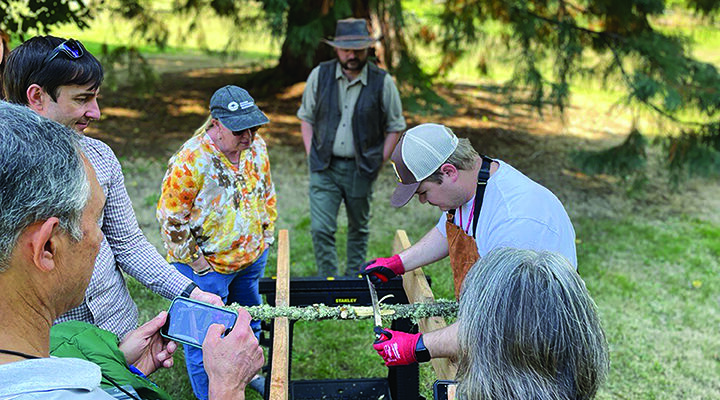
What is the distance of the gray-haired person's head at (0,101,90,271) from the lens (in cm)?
109

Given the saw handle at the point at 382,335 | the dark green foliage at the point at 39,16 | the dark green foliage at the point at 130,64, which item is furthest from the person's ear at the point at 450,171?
the dark green foliage at the point at 130,64

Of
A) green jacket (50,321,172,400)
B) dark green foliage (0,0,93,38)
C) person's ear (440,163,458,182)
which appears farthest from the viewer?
dark green foliage (0,0,93,38)

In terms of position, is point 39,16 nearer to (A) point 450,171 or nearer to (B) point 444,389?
(A) point 450,171

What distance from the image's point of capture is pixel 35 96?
6.90 feet

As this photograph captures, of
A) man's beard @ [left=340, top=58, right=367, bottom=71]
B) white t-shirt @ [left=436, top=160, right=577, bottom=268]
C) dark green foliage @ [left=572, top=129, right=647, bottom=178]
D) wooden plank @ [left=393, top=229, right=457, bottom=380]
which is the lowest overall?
dark green foliage @ [left=572, top=129, right=647, bottom=178]

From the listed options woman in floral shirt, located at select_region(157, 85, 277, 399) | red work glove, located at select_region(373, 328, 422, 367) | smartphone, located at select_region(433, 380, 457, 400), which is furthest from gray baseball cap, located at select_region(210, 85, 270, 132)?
smartphone, located at select_region(433, 380, 457, 400)

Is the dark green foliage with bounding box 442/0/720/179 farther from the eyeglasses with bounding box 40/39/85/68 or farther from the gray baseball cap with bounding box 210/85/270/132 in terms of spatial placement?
the eyeglasses with bounding box 40/39/85/68

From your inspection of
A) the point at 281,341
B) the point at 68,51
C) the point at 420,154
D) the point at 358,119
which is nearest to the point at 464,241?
the point at 420,154

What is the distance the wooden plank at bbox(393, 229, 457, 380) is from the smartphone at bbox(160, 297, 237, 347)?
81 cm

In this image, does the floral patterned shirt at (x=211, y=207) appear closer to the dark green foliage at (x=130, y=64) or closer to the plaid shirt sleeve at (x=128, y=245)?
the plaid shirt sleeve at (x=128, y=245)

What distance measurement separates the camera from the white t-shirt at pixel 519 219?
2176 millimetres

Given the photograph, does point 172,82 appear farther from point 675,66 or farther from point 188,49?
point 675,66

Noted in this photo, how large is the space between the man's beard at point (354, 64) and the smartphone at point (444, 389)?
282cm

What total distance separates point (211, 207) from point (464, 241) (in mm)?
1186
